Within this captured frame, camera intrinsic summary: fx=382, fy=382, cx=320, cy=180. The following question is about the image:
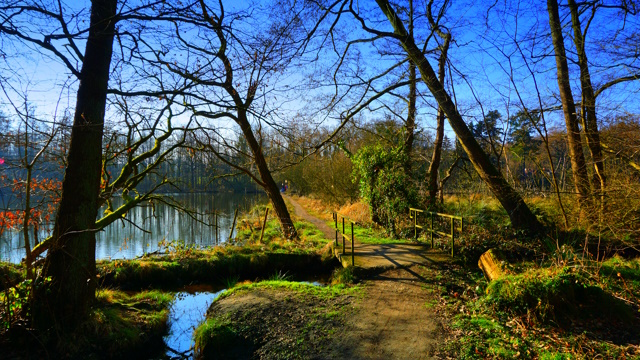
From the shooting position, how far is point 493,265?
666cm

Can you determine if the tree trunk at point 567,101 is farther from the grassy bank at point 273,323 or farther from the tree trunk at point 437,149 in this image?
the grassy bank at point 273,323

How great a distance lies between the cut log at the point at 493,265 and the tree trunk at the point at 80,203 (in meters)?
6.26

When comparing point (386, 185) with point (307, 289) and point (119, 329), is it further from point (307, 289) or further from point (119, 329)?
point (119, 329)

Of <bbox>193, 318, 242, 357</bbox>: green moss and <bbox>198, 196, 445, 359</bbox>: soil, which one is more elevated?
<bbox>198, 196, 445, 359</bbox>: soil

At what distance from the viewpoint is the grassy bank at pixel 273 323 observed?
495 cm

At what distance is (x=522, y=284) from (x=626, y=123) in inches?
193

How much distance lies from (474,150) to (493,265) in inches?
167

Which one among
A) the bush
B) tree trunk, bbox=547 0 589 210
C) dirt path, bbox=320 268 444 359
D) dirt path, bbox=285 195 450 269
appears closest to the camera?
dirt path, bbox=320 268 444 359

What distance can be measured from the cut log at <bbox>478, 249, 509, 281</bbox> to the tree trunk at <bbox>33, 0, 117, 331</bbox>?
6.26 meters

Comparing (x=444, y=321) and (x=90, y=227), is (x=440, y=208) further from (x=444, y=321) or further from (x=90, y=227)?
(x=90, y=227)

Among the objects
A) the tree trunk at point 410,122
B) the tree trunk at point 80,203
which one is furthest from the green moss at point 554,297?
the tree trunk at point 410,122

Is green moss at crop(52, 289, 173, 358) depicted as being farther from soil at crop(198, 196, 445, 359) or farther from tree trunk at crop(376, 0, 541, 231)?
tree trunk at crop(376, 0, 541, 231)

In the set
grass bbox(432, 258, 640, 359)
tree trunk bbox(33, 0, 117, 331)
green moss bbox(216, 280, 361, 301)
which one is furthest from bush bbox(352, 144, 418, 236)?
tree trunk bbox(33, 0, 117, 331)

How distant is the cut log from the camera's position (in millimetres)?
6395
